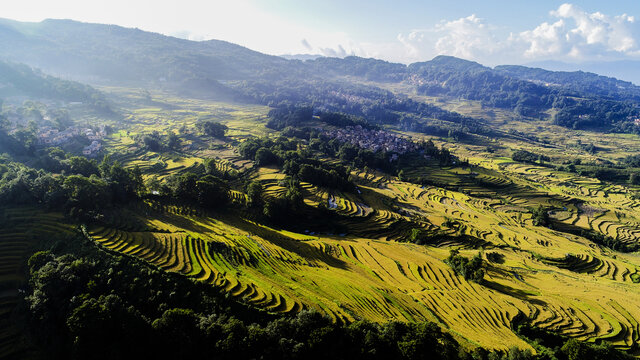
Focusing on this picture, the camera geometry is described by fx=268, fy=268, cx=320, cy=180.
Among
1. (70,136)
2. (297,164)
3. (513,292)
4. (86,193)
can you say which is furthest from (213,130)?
(513,292)

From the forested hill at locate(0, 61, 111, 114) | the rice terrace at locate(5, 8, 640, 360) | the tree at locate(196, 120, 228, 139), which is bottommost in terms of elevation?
the rice terrace at locate(5, 8, 640, 360)

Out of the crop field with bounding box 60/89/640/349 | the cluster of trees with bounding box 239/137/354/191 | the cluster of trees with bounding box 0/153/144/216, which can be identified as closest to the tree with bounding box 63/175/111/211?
the cluster of trees with bounding box 0/153/144/216

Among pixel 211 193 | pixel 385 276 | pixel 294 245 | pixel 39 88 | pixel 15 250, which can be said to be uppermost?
pixel 39 88

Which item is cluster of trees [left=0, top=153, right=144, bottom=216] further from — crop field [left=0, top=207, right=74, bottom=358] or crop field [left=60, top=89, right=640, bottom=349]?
crop field [left=60, top=89, right=640, bottom=349]

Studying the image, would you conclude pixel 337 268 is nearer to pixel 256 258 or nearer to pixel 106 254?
pixel 256 258

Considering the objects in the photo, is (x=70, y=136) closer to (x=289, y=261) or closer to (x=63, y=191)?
(x=63, y=191)

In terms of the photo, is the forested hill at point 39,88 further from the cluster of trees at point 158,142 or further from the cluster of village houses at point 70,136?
the cluster of trees at point 158,142
